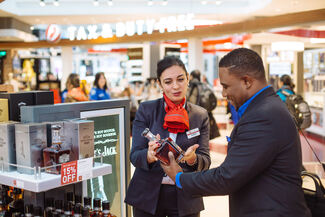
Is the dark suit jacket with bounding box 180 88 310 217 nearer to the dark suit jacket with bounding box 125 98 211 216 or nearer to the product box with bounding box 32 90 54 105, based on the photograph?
the dark suit jacket with bounding box 125 98 211 216

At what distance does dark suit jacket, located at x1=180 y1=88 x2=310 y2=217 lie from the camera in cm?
151

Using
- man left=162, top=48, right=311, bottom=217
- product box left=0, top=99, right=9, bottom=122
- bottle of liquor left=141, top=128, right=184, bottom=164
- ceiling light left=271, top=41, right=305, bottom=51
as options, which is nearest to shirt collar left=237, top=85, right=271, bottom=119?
man left=162, top=48, right=311, bottom=217

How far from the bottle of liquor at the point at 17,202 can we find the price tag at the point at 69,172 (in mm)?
442

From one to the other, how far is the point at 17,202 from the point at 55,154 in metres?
0.46

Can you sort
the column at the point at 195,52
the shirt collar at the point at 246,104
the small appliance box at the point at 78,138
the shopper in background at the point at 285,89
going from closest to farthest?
the shirt collar at the point at 246,104
the small appliance box at the point at 78,138
the shopper in background at the point at 285,89
the column at the point at 195,52

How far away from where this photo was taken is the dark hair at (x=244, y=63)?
1607mm

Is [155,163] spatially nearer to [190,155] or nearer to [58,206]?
[190,155]

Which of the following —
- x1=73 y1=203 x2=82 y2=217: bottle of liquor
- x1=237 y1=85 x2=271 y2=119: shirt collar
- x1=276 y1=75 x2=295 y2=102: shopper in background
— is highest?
x1=237 y1=85 x2=271 y2=119: shirt collar

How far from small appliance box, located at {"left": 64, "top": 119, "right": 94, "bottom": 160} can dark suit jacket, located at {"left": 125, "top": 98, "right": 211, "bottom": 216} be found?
1.18 feet

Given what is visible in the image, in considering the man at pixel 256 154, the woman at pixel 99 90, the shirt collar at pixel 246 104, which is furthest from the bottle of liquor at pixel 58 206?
the woman at pixel 99 90

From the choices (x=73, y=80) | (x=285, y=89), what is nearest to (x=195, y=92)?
(x=285, y=89)

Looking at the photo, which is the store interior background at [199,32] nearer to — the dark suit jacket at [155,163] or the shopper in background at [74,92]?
the shopper in background at [74,92]

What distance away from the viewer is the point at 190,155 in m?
1.98

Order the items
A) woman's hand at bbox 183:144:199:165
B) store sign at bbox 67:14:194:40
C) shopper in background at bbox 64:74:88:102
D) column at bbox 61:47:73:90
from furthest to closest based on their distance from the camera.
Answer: column at bbox 61:47:73:90 < store sign at bbox 67:14:194:40 < shopper in background at bbox 64:74:88:102 < woman's hand at bbox 183:144:199:165
